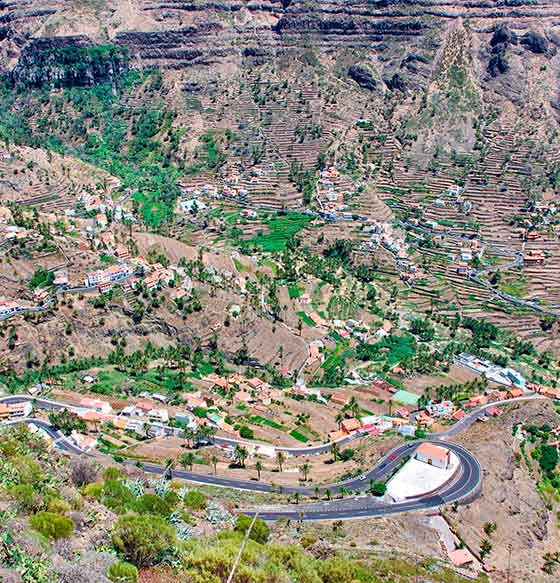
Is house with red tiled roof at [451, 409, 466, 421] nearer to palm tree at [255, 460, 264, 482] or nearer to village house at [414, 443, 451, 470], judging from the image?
village house at [414, 443, 451, 470]

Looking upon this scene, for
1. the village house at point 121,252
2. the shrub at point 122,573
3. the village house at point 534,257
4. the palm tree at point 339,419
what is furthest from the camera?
the village house at point 534,257

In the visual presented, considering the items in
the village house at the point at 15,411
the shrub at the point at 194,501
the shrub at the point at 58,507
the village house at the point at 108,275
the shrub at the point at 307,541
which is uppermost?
the shrub at the point at 58,507

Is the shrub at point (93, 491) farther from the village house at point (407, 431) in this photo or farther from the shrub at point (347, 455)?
the village house at point (407, 431)

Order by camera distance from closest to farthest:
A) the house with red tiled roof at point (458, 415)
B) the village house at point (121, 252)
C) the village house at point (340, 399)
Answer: the house with red tiled roof at point (458, 415)
the village house at point (340, 399)
the village house at point (121, 252)

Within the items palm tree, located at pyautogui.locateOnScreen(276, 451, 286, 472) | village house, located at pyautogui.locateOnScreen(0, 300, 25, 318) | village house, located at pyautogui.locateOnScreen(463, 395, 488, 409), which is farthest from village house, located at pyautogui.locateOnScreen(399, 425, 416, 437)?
village house, located at pyautogui.locateOnScreen(0, 300, 25, 318)

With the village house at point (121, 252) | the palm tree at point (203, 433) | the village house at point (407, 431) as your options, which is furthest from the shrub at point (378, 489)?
the village house at point (121, 252)

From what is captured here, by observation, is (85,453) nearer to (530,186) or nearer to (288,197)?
(288,197)

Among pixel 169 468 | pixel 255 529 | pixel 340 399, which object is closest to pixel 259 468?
pixel 169 468

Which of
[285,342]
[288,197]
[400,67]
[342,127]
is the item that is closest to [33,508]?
[285,342]
